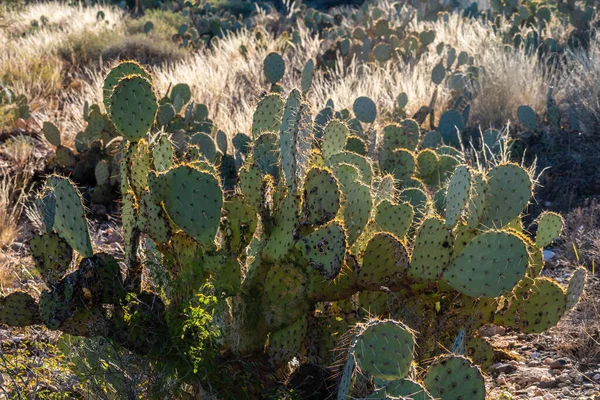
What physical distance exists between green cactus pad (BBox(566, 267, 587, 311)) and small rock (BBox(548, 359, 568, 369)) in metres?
0.48

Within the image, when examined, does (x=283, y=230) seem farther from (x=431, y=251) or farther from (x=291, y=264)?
(x=431, y=251)

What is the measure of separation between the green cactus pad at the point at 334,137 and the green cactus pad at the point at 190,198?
1051mm

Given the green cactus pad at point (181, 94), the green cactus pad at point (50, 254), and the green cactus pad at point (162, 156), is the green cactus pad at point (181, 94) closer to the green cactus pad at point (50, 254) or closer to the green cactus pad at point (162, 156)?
the green cactus pad at point (162, 156)

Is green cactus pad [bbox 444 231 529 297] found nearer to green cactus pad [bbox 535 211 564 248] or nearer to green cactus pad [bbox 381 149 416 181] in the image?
green cactus pad [bbox 535 211 564 248]

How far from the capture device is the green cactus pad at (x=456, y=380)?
250 cm

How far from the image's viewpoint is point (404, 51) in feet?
33.4

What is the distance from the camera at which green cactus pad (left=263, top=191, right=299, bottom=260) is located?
9.71 feet

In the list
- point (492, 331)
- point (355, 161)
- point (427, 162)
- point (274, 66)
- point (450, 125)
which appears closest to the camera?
point (355, 161)

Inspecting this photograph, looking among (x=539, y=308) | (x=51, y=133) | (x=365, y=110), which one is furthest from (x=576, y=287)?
(x=51, y=133)

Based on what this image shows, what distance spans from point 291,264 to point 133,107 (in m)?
0.95

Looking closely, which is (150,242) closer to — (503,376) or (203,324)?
(203,324)

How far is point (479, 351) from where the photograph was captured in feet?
11.1

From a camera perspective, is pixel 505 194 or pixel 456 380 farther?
pixel 505 194

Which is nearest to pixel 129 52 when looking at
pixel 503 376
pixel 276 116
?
pixel 276 116
